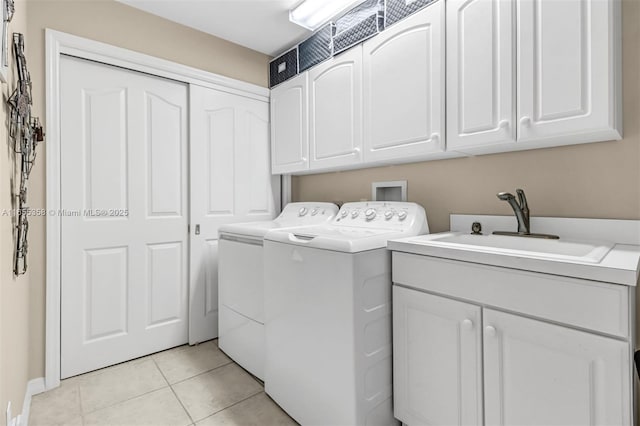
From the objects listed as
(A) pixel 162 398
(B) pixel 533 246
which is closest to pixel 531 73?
(B) pixel 533 246

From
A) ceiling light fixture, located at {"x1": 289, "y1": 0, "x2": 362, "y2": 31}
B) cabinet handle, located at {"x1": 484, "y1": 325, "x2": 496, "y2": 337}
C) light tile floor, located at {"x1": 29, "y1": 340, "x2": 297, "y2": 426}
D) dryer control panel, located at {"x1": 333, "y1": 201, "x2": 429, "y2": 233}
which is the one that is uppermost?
ceiling light fixture, located at {"x1": 289, "y1": 0, "x2": 362, "y2": 31}

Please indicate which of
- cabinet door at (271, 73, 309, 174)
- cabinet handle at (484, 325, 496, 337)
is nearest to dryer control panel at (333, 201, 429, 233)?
cabinet door at (271, 73, 309, 174)

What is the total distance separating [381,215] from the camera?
6.24ft

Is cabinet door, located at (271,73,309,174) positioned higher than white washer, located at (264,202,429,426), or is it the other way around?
cabinet door, located at (271,73,309,174)

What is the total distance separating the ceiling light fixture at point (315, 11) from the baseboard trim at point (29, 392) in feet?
8.80

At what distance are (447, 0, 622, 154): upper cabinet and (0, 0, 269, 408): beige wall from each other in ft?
6.13

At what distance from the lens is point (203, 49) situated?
2.47 metres

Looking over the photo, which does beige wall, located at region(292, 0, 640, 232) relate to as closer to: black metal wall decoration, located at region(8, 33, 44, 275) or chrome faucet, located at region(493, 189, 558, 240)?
chrome faucet, located at region(493, 189, 558, 240)

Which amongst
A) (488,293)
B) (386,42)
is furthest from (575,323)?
(386,42)

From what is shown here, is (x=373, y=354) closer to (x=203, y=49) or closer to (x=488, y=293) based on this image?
(x=488, y=293)

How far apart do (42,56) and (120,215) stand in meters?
1.01

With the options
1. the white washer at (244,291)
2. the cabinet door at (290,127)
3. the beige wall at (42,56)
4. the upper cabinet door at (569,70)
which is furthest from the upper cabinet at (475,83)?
the beige wall at (42,56)

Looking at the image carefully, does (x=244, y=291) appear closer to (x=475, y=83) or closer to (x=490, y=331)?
(x=490, y=331)

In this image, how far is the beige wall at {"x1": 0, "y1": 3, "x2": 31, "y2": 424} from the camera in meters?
1.13
